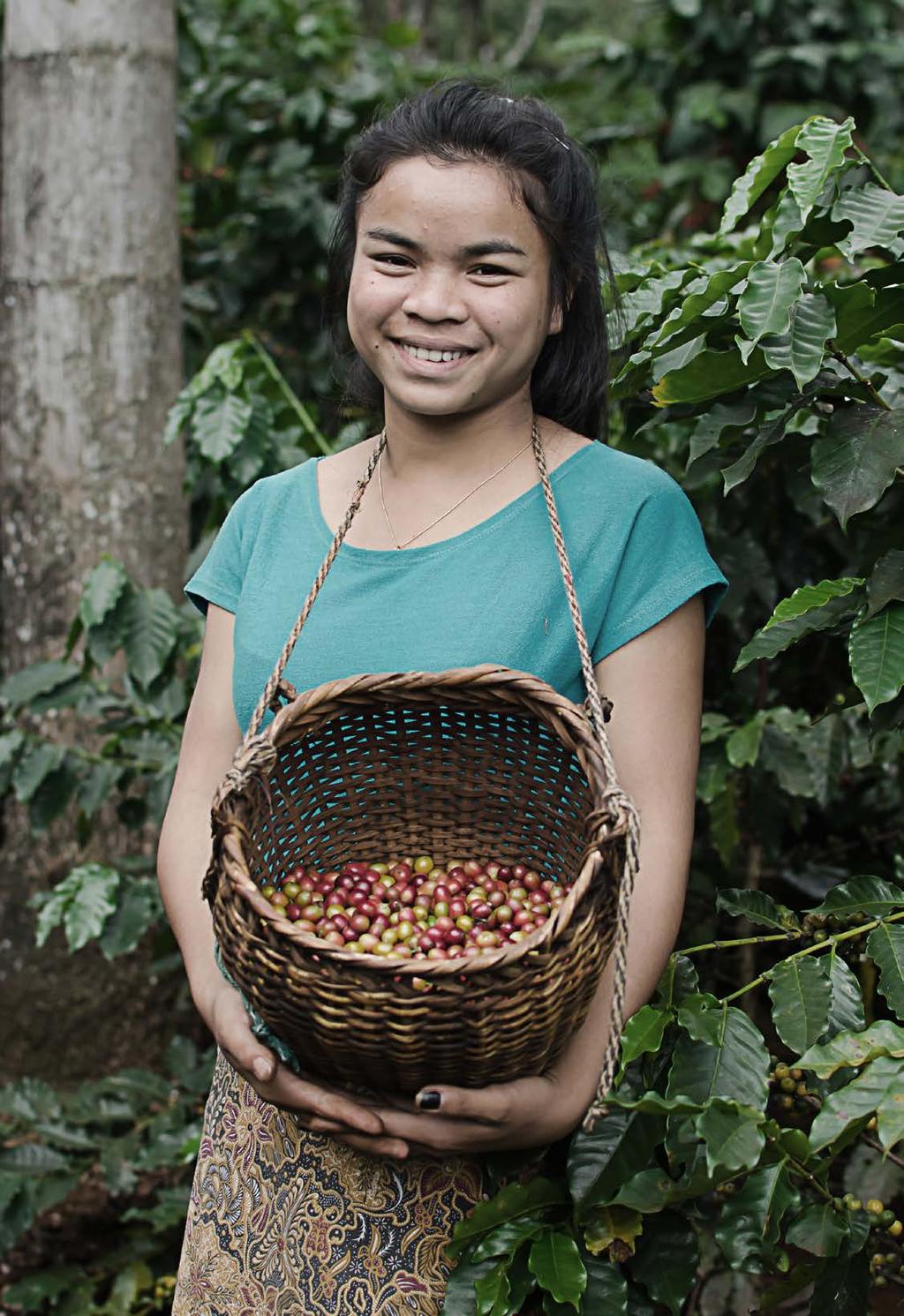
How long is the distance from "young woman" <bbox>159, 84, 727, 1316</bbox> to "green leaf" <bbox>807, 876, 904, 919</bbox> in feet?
0.64

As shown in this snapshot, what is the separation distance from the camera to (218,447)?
2.55 meters

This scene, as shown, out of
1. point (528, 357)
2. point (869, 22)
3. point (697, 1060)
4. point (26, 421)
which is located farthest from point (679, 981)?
point (869, 22)

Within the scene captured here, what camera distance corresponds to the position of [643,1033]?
1400mm

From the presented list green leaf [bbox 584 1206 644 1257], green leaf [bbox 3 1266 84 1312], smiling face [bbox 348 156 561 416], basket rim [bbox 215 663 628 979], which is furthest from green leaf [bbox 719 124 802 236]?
green leaf [bbox 3 1266 84 1312]

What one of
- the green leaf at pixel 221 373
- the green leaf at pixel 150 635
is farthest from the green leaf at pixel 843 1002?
the green leaf at pixel 221 373

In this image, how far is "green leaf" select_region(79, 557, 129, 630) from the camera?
8.00 feet

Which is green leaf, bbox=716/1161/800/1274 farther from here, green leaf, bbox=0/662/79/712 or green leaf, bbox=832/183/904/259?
green leaf, bbox=0/662/79/712

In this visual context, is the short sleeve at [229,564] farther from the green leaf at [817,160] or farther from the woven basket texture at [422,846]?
the green leaf at [817,160]

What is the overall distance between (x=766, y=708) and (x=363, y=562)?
1184mm

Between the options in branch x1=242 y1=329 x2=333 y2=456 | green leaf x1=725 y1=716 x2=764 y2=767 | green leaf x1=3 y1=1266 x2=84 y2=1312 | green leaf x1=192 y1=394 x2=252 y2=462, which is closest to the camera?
green leaf x1=725 y1=716 x2=764 y2=767

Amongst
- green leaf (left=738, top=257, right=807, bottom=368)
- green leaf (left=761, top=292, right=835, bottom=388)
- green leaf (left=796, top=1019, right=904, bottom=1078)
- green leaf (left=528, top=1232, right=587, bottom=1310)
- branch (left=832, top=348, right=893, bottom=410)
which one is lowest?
green leaf (left=528, top=1232, right=587, bottom=1310)

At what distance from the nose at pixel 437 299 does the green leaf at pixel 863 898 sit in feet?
2.40

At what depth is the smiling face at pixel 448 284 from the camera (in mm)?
1511

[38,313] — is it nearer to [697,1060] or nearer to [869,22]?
[697,1060]
